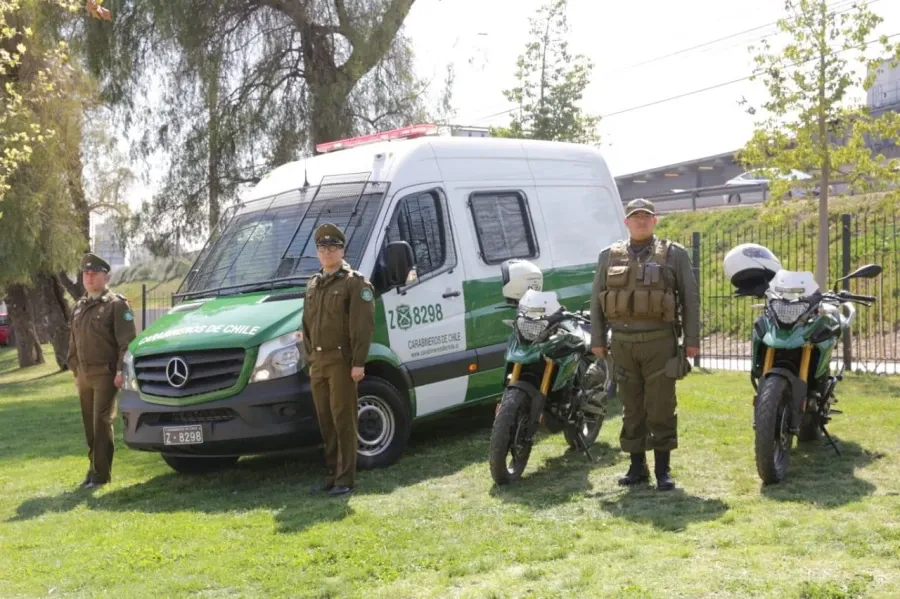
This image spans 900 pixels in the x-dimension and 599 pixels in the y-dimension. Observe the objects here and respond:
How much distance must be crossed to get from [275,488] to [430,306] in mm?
1964

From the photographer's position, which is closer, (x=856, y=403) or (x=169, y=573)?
(x=169, y=573)

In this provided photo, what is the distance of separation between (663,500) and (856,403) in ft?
14.3

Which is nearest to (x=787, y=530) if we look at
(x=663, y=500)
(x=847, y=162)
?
(x=663, y=500)

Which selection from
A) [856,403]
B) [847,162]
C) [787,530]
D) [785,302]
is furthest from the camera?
[847,162]

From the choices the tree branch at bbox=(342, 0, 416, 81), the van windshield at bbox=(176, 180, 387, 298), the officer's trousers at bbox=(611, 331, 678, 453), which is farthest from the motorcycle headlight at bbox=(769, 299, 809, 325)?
the tree branch at bbox=(342, 0, 416, 81)

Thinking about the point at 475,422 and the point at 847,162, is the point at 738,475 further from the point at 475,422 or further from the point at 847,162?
the point at 847,162

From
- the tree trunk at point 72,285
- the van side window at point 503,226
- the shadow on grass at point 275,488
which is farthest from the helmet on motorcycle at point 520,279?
the tree trunk at point 72,285

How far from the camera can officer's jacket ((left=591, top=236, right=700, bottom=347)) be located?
260 inches

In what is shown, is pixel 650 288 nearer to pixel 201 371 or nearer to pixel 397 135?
pixel 201 371

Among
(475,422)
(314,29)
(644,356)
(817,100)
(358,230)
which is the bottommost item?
(475,422)

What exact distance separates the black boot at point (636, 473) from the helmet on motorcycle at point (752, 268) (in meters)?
1.59

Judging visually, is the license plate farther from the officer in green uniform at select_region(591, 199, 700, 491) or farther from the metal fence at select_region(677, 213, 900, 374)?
the metal fence at select_region(677, 213, 900, 374)

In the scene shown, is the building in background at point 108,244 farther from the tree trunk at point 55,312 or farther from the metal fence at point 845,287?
the metal fence at point 845,287

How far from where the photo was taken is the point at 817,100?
13641 mm
